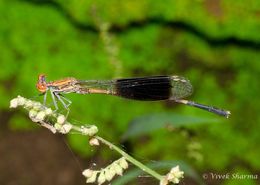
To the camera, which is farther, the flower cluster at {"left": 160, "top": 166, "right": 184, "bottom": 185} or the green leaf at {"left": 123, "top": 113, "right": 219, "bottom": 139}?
the green leaf at {"left": 123, "top": 113, "right": 219, "bottom": 139}

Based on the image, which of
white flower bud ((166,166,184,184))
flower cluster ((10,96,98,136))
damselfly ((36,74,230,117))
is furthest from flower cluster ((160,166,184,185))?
damselfly ((36,74,230,117))

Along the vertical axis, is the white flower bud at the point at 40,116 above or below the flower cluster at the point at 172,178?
above

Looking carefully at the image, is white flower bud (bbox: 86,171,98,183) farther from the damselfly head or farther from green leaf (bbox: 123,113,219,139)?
the damselfly head

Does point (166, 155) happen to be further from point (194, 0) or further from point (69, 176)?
point (194, 0)

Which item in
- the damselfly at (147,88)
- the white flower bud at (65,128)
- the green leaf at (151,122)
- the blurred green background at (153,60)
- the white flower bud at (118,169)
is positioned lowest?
the white flower bud at (118,169)

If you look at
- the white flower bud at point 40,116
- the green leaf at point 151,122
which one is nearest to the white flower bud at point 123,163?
the white flower bud at point 40,116

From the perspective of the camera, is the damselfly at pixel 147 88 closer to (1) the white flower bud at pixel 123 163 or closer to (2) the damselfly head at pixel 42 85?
(2) the damselfly head at pixel 42 85

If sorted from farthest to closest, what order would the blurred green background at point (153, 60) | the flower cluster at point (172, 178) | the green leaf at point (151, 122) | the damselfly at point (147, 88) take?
the blurred green background at point (153, 60) < the damselfly at point (147, 88) < the green leaf at point (151, 122) < the flower cluster at point (172, 178)
